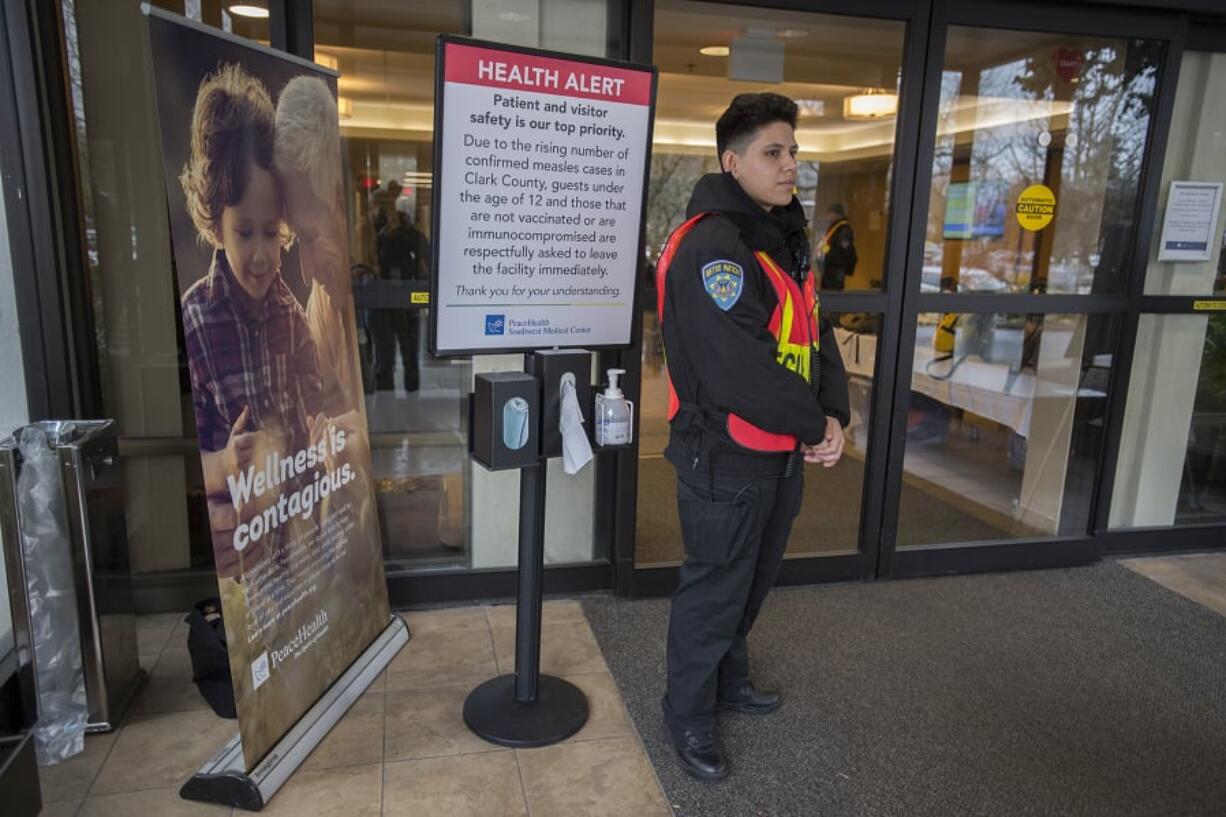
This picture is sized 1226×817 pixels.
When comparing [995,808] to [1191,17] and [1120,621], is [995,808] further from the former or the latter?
[1191,17]

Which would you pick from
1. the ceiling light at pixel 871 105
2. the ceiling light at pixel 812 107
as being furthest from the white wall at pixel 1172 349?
the ceiling light at pixel 812 107

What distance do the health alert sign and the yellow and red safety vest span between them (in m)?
0.23

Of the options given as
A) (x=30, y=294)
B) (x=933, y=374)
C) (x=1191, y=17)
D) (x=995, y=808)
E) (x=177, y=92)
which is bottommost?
(x=995, y=808)

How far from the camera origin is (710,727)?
87.0 inches

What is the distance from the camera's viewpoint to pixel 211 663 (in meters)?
2.39

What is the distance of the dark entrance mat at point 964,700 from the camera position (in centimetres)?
214

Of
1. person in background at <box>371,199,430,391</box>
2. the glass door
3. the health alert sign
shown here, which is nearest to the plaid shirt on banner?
the health alert sign

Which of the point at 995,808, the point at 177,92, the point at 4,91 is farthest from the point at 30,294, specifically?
the point at 995,808

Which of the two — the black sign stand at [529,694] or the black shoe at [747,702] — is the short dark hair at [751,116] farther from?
the black shoe at [747,702]

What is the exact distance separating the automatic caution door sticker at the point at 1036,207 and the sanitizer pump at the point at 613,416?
2.24 meters

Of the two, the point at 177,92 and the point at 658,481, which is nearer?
the point at 177,92

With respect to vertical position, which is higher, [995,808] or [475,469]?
→ [475,469]

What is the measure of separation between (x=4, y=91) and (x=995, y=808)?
3403mm

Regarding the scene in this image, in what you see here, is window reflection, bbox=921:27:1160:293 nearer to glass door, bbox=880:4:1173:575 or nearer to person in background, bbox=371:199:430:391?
glass door, bbox=880:4:1173:575
